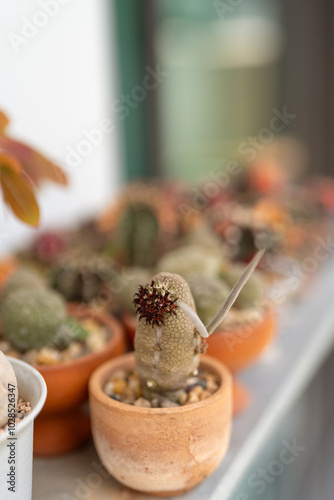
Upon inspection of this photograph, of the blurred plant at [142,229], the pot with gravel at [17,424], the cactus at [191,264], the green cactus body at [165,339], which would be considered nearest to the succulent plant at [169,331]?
the green cactus body at [165,339]

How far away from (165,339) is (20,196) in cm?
23

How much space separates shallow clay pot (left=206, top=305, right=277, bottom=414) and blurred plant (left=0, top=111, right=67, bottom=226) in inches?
10.0

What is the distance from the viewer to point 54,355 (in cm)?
62

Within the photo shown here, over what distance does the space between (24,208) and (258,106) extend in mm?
2338

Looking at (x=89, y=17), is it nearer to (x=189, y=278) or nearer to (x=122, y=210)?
(x=122, y=210)

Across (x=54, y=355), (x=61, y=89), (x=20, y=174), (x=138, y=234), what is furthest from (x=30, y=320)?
(x=61, y=89)

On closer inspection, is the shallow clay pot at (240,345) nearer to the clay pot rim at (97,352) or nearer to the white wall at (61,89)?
the clay pot rim at (97,352)

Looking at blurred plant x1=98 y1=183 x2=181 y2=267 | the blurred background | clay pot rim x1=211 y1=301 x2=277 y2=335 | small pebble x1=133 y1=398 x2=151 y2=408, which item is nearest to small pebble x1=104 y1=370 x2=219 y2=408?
small pebble x1=133 y1=398 x2=151 y2=408

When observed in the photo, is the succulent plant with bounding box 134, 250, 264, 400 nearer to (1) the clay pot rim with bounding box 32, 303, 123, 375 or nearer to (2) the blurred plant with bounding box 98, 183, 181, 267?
(1) the clay pot rim with bounding box 32, 303, 123, 375

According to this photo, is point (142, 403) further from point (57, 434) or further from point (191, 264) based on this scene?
point (191, 264)

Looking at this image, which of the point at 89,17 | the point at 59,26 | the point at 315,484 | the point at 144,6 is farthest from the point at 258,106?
the point at 315,484

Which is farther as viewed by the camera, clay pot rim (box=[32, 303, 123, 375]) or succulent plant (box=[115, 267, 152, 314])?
succulent plant (box=[115, 267, 152, 314])

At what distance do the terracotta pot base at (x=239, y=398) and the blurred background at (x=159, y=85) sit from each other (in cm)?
57

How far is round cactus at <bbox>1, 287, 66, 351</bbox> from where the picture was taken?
611 millimetres
